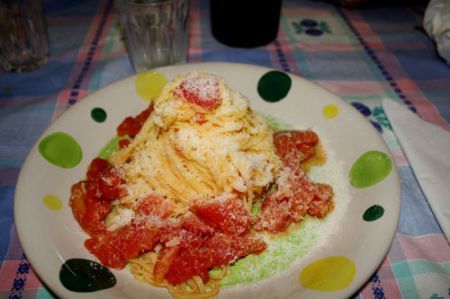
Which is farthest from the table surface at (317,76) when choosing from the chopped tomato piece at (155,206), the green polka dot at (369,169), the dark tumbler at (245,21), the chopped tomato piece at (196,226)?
the chopped tomato piece at (196,226)

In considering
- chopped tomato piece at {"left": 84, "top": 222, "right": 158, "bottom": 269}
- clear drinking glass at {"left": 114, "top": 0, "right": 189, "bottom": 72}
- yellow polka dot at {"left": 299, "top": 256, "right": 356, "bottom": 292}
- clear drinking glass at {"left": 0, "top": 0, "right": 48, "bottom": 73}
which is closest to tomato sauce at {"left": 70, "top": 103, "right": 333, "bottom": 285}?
chopped tomato piece at {"left": 84, "top": 222, "right": 158, "bottom": 269}

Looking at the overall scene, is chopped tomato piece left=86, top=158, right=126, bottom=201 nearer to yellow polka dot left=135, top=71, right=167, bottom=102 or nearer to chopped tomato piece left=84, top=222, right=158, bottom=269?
chopped tomato piece left=84, top=222, right=158, bottom=269

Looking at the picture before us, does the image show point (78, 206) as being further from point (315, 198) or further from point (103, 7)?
point (103, 7)

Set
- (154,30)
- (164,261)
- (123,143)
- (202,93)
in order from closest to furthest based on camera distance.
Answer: (164,261), (202,93), (123,143), (154,30)

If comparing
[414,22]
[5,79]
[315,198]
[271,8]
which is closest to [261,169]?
[315,198]

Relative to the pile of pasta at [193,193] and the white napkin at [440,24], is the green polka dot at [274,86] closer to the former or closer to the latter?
the pile of pasta at [193,193]

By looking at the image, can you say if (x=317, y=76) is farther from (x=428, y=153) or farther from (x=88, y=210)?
(x=88, y=210)

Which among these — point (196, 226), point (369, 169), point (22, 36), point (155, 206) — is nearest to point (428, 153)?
point (369, 169)
